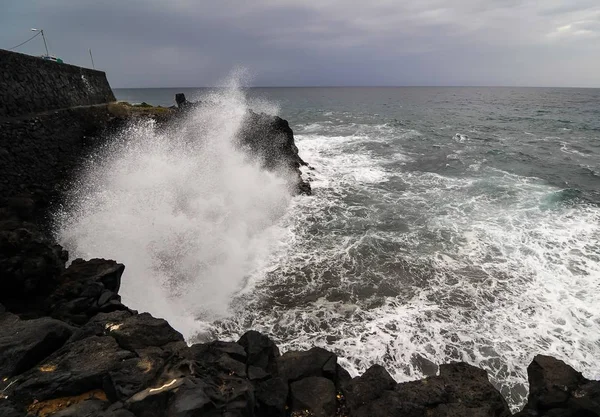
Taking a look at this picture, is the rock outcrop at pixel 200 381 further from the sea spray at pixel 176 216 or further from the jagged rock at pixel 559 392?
the sea spray at pixel 176 216

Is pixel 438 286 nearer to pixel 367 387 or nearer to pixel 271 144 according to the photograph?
pixel 367 387

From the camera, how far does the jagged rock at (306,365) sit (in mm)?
6008

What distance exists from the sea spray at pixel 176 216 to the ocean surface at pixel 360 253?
0.07m

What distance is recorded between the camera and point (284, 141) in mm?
23188

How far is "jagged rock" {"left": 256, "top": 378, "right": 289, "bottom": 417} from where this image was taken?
5199 mm

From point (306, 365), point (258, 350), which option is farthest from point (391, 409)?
point (258, 350)

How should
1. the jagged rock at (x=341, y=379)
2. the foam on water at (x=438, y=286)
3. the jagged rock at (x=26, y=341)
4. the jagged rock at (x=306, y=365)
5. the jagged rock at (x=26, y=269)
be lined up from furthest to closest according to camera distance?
1. the foam on water at (x=438, y=286)
2. the jagged rock at (x=26, y=269)
3. the jagged rock at (x=306, y=365)
4. the jagged rock at (x=341, y=379)
5. the jagged rock at (x=26, y=341)

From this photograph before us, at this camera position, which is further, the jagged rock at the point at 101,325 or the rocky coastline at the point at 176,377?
the jagged rock at the point at 101,325

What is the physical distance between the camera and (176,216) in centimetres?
1349

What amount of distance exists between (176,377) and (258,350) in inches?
70.4

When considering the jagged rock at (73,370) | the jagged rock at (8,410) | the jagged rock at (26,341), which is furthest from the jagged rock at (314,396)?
the jagged rock at (26,341)

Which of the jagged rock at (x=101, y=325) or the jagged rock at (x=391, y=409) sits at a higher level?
the jagged rock at (x=101, y=325)

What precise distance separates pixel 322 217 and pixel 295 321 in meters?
7.65

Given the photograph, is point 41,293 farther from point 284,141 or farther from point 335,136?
point 335,136
